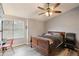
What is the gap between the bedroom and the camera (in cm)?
160

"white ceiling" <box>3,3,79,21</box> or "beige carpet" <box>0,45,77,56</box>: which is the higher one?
"white ceiling" <box>3,3,79,21</box>

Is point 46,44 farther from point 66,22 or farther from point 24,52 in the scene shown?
point 66,22

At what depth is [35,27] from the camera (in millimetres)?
1728

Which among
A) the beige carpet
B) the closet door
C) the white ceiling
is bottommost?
the beige carpet

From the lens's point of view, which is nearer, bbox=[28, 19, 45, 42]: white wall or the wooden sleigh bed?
the wooden sleigh bed

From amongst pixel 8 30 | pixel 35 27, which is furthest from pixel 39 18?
pixel 8 30

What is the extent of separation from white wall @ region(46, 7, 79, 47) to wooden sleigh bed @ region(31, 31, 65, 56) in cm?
10

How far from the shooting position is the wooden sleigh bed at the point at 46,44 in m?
1.61

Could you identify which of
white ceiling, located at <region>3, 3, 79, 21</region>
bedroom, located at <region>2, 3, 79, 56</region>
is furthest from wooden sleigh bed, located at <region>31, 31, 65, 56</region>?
white ceiling, located at <region>3, 3, 79, 21</region>

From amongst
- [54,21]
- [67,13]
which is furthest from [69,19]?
[54,21]

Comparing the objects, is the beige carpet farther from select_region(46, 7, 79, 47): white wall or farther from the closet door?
select_region(46, 7, 79, 47): white wall

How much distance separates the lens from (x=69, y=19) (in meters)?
1.63

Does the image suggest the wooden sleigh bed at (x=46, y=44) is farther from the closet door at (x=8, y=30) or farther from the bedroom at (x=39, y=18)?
the closet door at (x=8, y=30)

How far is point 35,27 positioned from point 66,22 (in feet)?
1.86
